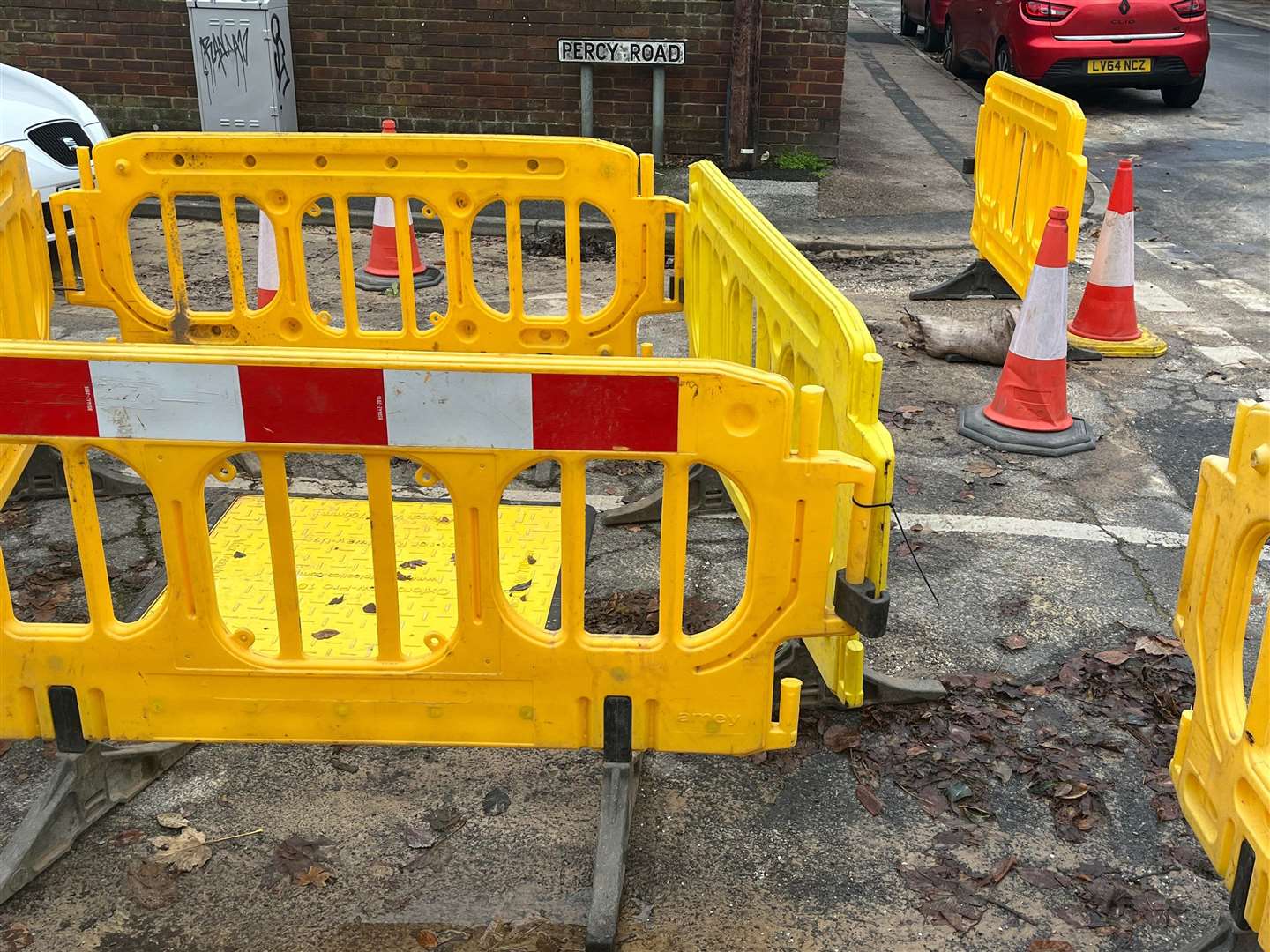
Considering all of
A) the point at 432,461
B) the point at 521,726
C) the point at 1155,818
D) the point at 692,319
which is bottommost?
the point at 1155,818

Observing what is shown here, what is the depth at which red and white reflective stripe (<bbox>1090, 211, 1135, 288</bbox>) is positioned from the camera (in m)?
7.18

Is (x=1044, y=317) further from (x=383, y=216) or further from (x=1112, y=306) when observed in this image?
(x=383, y=216)

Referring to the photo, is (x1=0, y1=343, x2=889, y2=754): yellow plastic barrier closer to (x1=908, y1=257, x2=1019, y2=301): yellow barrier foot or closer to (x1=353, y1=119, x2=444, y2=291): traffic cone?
(x1=353, y1=119, x2=444, y2=291): traffic cone

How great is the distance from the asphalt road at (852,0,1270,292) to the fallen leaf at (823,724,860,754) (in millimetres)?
6505

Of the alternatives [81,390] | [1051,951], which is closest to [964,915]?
[1051,951]

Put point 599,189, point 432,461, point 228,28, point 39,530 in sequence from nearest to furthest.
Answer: point 432,461 < point 39,530 < point 599,189 < point 228,28

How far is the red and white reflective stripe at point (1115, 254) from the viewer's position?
7184 millimetres

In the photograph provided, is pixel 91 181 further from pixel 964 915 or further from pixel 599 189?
pixel 964 915

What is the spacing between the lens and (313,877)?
10.7 feet

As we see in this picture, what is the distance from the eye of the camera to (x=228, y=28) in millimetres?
10859

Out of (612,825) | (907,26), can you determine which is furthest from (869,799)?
(907,26)

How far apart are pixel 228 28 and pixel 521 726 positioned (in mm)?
9360

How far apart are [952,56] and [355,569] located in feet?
51.6

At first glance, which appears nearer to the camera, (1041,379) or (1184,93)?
(1041,379)
